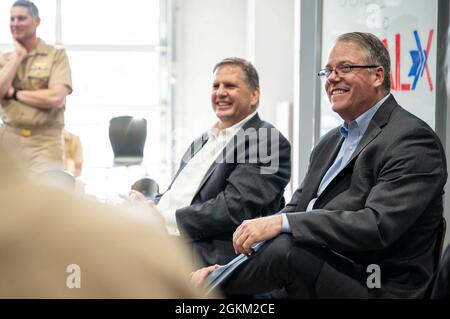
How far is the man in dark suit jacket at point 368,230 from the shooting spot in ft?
4.39

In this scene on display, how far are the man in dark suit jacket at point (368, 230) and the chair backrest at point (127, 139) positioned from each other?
2799 mm

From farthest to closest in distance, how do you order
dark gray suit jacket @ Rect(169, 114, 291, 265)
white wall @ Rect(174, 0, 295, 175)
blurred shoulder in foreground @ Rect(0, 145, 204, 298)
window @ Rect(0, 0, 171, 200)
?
window @ Rect(0, 0, 171, 200), white wall @ Rect(174, 0, 295, 175), dark gray suit jacket @ Rect(169, 114, 291, 265), blurred shoulder in foreground @ Rect(0, 145, 204, 298)

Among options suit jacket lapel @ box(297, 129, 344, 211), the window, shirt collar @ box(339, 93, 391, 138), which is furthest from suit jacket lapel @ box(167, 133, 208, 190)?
the window

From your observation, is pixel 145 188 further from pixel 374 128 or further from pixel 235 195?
pixel 374 128

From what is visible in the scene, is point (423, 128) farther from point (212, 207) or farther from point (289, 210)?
point (212, 207)

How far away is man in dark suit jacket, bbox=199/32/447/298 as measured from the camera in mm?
1339

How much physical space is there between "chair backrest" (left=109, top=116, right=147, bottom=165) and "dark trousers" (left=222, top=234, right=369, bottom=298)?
2.85m

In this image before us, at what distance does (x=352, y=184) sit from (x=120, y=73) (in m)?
4.74

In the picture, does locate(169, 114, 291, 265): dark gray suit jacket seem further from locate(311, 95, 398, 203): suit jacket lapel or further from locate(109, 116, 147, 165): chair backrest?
locate(109, 116, 147, 165): chair backrest

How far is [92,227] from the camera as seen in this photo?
1.11 feet

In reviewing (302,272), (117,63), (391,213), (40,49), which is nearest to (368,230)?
(391,213)

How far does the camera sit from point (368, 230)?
1.33 meters

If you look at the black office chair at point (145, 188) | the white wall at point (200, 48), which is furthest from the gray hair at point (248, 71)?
the white wall at point (200, 48)

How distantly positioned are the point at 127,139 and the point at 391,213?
313cm
